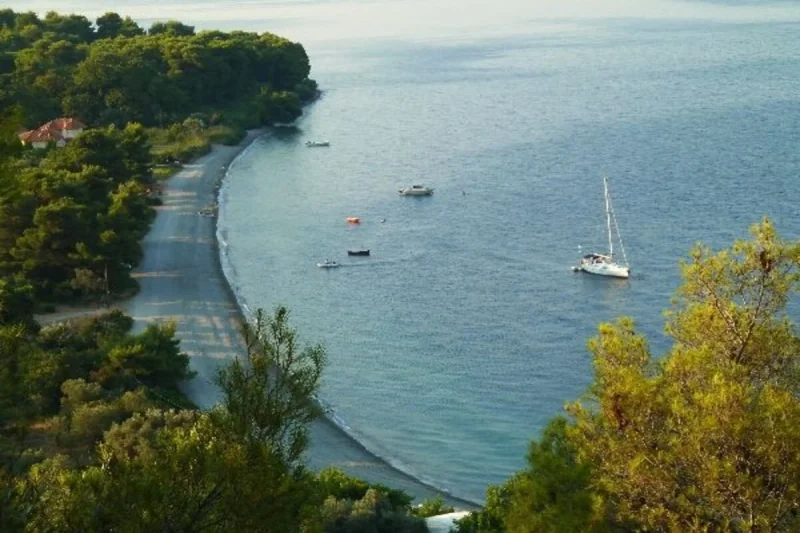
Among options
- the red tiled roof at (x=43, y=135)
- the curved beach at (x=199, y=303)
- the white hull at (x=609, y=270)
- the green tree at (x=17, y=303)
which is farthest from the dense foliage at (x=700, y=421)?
the red tiled roof at (x=43, y=135)

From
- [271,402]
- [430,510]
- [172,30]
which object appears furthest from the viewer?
[172,30]

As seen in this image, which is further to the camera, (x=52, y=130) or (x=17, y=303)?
(x=52, y=130)

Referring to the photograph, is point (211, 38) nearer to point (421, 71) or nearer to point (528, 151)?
point (421, 71)

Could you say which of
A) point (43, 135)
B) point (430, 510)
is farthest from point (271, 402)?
point (43, 135)

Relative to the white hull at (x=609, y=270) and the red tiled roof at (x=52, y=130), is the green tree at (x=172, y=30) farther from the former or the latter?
the white hull at (x=609, y=270)

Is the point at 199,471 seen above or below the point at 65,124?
above

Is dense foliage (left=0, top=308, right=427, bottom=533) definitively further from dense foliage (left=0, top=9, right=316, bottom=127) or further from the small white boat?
dense foliage (left=0, top=9, right=316, bottom=127)

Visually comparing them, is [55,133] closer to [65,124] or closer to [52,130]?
[52,130]
